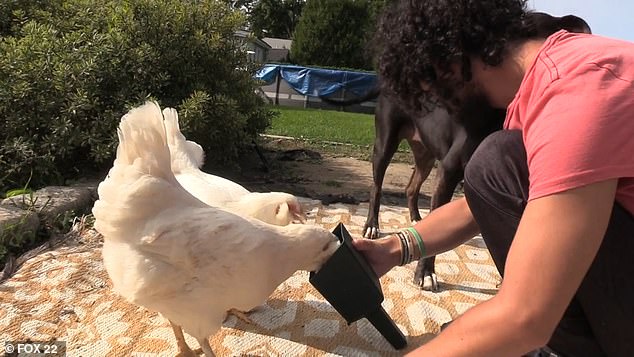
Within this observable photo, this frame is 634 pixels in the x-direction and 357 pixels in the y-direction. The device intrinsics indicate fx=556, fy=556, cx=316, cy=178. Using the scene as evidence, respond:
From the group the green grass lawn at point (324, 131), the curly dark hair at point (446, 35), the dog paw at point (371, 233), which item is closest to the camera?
the curly dark hair at point (446, 35)

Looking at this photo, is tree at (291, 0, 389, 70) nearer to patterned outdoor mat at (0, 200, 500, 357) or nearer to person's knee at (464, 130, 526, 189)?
patterned outdoor mat at (0, 200, 500, 357)

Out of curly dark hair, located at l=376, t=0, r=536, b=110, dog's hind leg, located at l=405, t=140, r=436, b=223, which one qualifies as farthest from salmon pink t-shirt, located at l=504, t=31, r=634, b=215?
dog's hind leg, located at l=405, t=140, r=436, b=223

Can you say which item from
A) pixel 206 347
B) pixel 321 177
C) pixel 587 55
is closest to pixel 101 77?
pixel 321 177

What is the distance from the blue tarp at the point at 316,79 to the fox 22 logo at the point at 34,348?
57.8 ft

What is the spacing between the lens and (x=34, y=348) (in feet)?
7.75

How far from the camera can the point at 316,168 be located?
7164 mm

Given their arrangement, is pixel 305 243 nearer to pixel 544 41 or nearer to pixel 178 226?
pixel 178 226

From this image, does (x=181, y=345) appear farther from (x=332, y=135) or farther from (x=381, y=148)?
(x=332, y=135)

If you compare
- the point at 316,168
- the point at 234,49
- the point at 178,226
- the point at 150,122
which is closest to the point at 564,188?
the point at 178,226

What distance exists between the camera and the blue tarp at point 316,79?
19.7 metres

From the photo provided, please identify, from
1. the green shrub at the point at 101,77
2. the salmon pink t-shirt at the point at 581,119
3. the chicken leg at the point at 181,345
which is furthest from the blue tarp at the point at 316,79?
the salmon pink t-shirt at the point at 581,119

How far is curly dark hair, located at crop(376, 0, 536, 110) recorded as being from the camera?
159 cm

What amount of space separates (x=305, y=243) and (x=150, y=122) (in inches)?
31.5

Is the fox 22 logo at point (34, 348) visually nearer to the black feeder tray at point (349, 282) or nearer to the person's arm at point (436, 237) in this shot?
the black feeder tray at point (349, 282)
